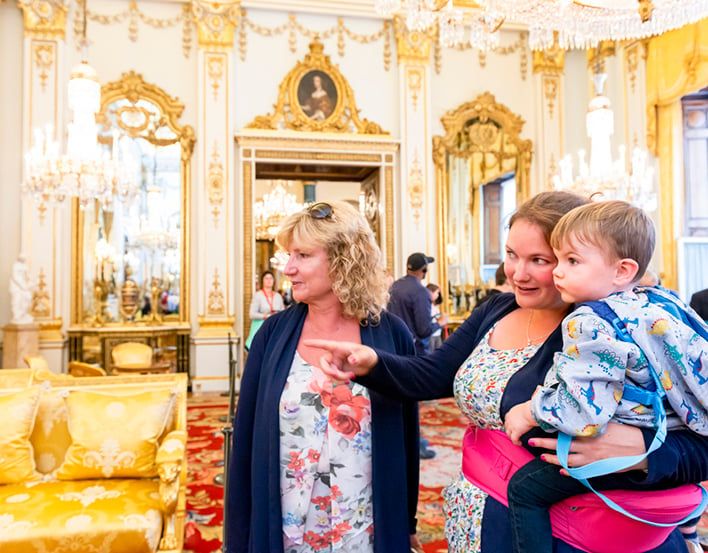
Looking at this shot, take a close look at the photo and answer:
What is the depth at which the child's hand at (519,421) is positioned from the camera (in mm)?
1215

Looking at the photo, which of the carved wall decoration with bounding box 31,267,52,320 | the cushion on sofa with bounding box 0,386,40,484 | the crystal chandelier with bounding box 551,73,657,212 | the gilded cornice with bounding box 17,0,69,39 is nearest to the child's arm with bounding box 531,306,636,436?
the cushion on sofa with bounding box 0,386,40,484

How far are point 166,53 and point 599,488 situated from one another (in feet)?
28.3

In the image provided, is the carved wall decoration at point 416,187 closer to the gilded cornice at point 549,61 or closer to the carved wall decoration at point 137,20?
the gilded cornice at point 549,61

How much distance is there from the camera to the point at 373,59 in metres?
8.89

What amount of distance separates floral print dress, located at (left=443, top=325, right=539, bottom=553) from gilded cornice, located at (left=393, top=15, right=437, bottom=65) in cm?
808

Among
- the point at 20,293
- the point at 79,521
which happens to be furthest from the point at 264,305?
the point at 79,521

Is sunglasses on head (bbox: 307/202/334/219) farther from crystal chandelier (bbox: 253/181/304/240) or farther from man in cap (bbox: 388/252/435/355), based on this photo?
crystal chandelier (bbox: 253/181/304/240)

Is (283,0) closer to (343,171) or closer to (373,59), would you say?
(373,59)

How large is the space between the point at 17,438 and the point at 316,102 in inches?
260

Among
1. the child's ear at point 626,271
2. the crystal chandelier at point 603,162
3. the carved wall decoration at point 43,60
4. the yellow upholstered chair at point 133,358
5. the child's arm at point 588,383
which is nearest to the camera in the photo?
the child's arm at point 588,383

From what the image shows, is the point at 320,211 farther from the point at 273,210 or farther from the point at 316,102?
the point at 273,210

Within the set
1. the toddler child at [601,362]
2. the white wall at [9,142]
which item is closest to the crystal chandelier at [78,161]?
the white wall at [9,142]

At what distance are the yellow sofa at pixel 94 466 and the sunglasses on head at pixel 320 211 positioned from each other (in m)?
1.71

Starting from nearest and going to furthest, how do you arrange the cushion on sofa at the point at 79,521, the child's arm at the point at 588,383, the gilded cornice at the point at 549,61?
the child's arm at the point at 588,383
the cushion on sofa at the point at 79,521
the gilded cornice at the point at 549,61
